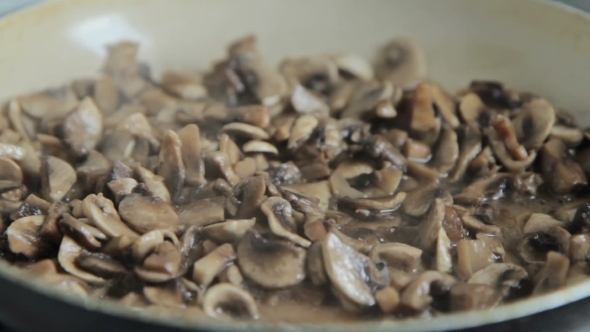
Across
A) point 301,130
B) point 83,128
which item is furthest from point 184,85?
point 301,130

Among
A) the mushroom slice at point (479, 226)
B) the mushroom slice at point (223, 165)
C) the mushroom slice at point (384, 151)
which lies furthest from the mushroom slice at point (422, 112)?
the mushroom slice at point (223, 165)

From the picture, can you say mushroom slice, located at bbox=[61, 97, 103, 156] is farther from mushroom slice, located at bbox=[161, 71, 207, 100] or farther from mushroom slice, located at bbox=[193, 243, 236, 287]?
mushroom slice, located at bbox=[193, 243, 236, 287]

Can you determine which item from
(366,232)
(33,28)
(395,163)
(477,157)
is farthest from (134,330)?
(33,28)

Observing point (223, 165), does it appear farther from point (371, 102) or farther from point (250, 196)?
point (371, 102)

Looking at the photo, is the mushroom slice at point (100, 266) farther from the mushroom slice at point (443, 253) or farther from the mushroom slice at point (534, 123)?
the mushroom slice at point (534, 123)

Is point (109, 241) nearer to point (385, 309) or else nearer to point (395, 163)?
point (385, 309)

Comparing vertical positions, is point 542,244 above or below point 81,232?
below
